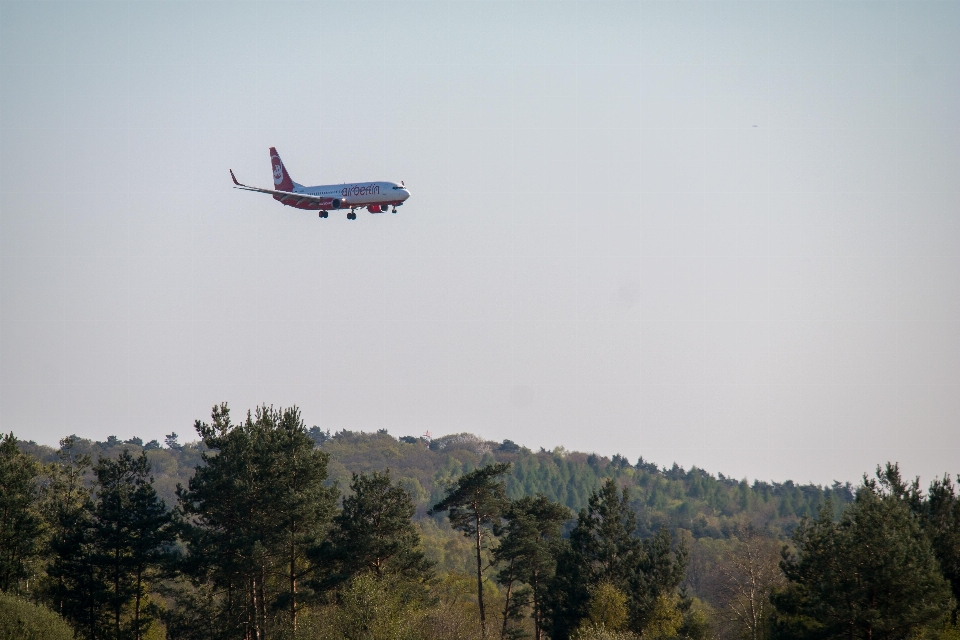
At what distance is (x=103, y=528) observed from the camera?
5656cm

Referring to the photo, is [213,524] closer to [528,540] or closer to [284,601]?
[284,601]

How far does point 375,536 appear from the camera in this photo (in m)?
55.1

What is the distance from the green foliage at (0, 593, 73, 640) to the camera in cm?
4872

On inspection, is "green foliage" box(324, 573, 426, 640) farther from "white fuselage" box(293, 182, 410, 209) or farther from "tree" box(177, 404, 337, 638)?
"white fuselage" box(293, 182, 410, 209)

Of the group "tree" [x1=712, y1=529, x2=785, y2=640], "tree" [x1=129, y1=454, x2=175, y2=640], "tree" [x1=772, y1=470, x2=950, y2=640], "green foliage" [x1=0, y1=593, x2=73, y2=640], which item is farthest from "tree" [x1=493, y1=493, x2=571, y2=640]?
"green foliage" [x1=0, y1=593, x2=73, y2=640]

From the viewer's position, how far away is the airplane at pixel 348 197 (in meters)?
80.2

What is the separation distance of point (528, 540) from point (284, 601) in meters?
17.4

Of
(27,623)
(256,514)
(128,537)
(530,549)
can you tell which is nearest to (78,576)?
(128,537)

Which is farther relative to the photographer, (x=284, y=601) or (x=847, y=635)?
(x=284, y=601)

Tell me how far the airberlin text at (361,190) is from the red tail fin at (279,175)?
2251 centimetres

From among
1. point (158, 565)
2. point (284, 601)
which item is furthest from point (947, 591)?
point (158, 565)

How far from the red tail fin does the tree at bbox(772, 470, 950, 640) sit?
233 feet

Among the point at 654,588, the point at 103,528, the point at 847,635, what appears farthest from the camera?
the point at 654,588

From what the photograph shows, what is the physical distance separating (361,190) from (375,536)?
33.9 meters
